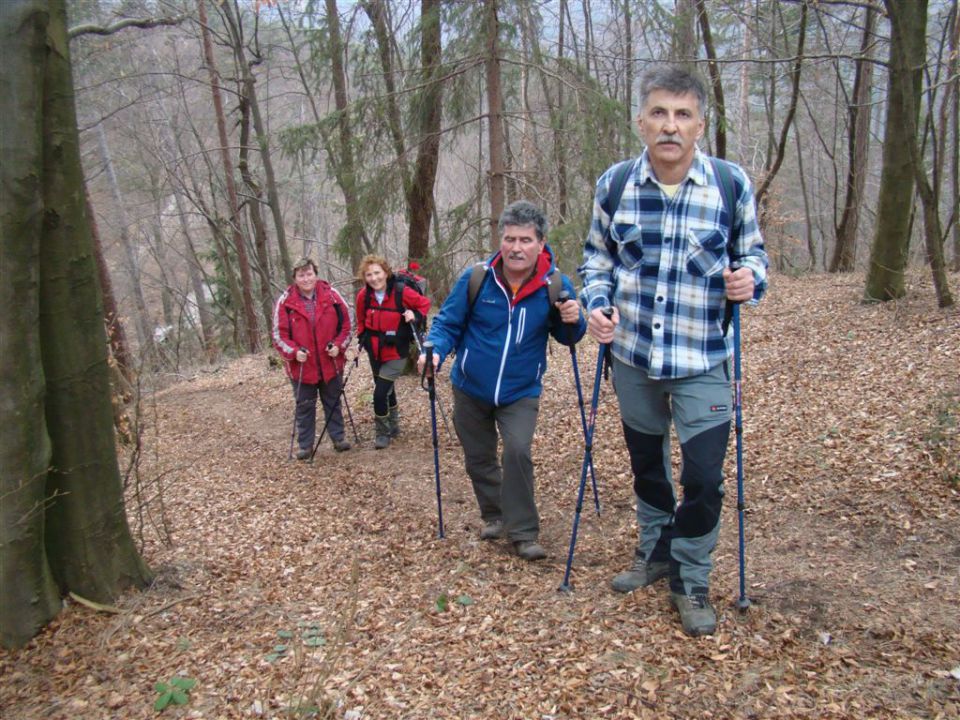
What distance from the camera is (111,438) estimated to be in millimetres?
3693

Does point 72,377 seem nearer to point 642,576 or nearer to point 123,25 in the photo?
point 642,576

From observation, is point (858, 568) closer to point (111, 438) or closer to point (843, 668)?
point (843, 668)

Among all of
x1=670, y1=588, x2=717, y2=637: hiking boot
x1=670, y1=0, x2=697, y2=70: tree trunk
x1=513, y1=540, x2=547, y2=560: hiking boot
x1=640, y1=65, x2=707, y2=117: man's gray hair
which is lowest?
x1=513, y1=540, x2=547, y2=560: hiking boot

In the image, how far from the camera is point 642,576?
156 inches

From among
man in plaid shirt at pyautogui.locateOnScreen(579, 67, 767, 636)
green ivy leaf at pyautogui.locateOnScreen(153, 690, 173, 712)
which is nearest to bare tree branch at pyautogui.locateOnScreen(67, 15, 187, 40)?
man in plaid shirt at pyautogui.locateOnScreen(579, 67, 767, 636)

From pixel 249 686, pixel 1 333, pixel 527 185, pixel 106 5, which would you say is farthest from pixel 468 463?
pixel 106 5

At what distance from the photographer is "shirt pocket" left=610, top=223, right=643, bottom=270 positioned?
3428 millimetres

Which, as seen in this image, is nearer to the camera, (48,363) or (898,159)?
(48,363)

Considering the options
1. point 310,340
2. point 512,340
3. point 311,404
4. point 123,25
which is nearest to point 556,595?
point 512,340

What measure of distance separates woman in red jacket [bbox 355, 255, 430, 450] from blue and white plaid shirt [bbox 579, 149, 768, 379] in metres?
4.14

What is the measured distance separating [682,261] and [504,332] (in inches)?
54.7

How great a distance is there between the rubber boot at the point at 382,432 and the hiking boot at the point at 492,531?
298 cm

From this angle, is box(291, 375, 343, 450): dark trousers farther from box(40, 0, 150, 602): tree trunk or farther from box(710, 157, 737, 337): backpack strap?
box(710, 157, 737, 337): backpack strap

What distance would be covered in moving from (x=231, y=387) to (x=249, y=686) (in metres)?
10.9
